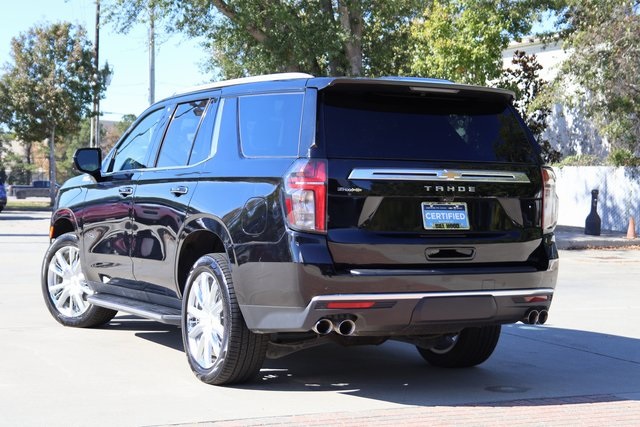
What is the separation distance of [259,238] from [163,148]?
2027 millimetres

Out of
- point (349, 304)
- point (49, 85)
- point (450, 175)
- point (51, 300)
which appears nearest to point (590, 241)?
point (51, 300)

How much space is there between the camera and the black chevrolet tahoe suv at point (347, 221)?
20.3 feet

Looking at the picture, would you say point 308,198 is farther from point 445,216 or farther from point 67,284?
point 67,284

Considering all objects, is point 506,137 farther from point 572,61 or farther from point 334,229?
point 572,61

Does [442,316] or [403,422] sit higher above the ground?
[442,316]

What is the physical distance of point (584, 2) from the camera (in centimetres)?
2386

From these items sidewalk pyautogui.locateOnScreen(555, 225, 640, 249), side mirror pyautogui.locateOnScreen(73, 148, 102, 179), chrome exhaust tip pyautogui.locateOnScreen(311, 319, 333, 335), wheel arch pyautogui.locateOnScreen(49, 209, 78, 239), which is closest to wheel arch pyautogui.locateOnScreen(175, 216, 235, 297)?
chrome exhaust tip pyautogui.locateOnScreen(311, 319, 333, 335)

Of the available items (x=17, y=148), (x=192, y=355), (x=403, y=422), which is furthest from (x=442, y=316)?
(x=17, y=148)

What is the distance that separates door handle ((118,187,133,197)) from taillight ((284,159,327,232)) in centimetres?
243

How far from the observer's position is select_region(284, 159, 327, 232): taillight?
615cm

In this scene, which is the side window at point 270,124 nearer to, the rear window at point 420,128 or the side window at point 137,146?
the rear window at point 420,128

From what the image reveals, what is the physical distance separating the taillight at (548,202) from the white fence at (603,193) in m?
22.4

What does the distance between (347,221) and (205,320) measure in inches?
55.5

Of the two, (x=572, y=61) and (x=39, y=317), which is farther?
(x=572, y=61)
